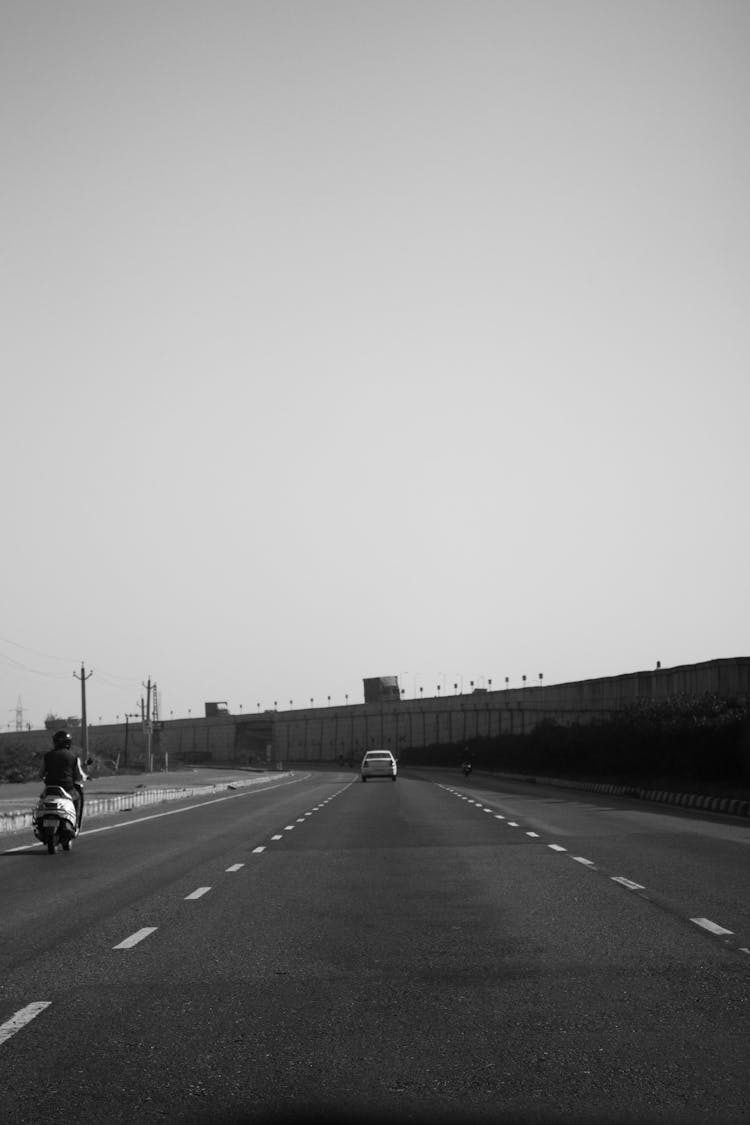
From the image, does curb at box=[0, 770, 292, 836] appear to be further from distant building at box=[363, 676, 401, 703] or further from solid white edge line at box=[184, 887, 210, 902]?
distant building at box=[363, 676, 401, 703]

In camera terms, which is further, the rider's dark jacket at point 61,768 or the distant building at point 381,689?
the distant building at point 381,689

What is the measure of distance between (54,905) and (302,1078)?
897 cm

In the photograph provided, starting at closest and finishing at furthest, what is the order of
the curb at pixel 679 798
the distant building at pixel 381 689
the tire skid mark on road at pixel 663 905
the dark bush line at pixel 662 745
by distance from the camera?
the tire skid mark on road at pixel 663 905 → the curb at pixel 679 798 → the dark bush line at pixel 662 745 → the distant building at pixel 381 689

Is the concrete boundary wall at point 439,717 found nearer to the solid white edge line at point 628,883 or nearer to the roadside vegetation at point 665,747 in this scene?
the roadside vegetation at point 665,747

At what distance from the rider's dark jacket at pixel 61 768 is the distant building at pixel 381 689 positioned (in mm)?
156264

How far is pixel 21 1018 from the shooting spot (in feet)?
28.0

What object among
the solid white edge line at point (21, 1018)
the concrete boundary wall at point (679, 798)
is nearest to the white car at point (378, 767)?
the concrete boundary wall at point (679, 798)

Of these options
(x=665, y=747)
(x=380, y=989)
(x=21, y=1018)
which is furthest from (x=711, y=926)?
(x=665, y=747)

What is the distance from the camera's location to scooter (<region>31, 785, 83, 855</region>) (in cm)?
2278

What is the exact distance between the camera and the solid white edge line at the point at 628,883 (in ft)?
51.6

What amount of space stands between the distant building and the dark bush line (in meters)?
84.2

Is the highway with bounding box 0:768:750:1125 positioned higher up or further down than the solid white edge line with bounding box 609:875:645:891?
higher up

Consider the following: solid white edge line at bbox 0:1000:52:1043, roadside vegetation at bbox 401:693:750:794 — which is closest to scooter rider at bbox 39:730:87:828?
solid white edge line at bbox 0:1000:52:1043

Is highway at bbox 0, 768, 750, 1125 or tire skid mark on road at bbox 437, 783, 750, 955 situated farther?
tire skid mark on road at bbox 437, 783, 750, 955
